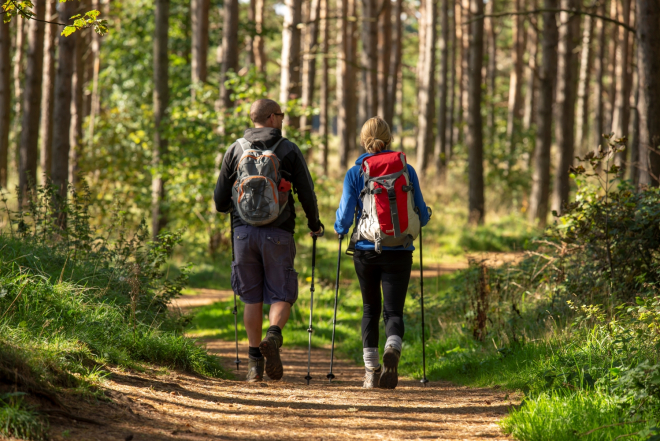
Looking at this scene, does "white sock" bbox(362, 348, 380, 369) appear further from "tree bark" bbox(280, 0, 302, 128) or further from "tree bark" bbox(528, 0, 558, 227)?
"tree bark" bbox(528, 0, 558, 227)

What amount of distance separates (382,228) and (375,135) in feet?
2.76

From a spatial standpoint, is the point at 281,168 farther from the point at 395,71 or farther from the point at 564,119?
the point at 395,71

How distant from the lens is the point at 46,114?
1512 centimetres

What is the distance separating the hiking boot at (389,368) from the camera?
534 cm

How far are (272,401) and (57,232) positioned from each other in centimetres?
351

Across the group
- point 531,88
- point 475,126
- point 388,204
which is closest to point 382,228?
point 388,204

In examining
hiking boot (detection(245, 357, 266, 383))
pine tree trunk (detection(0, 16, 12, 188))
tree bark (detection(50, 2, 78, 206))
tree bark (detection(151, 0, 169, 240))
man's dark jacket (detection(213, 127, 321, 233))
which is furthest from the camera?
pine tree trunk (detection(0, 16, 12, 188))

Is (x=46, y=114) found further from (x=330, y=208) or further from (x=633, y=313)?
(x=633, y=313)

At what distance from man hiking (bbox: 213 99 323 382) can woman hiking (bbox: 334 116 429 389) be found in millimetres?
506

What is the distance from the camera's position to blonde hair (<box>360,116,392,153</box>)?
551 centimetres

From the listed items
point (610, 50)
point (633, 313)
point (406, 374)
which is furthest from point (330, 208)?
point (610, 50)

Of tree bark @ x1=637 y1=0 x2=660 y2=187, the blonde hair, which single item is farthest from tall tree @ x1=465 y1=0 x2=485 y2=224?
the blonde hair

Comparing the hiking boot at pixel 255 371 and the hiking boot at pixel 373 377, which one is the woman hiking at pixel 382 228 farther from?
the hiking boot at pixel 255 371

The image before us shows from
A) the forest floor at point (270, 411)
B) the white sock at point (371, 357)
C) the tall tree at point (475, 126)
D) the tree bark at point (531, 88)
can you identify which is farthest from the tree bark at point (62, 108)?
the tree bark at point (531, 88)
